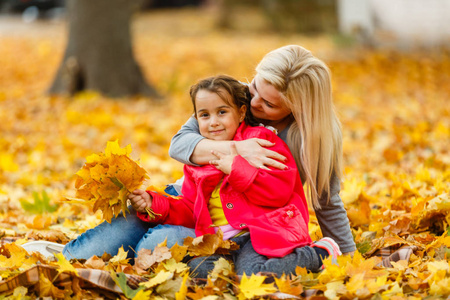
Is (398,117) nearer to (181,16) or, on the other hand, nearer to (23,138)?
(23,138)

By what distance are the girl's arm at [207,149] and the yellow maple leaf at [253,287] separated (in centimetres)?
49

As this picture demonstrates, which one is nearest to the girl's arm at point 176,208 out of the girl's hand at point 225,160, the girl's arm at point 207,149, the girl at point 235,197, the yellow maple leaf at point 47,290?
the girl at point 235,197

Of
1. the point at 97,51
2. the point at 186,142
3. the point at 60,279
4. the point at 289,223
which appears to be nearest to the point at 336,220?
the point at 289,223

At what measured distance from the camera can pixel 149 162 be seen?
16.9 ft

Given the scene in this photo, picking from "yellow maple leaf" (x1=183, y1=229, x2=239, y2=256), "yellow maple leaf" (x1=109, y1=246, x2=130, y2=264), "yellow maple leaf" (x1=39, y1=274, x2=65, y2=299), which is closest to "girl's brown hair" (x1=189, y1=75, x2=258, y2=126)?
"yellow maple leaf" (x1=183, y1=229, x2=239, y2=256)

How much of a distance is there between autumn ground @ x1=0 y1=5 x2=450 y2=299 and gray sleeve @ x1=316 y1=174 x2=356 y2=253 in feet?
0.53

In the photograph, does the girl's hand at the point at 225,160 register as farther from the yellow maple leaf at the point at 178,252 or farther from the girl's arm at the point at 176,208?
the yellow maple leaf at the point at 178,252

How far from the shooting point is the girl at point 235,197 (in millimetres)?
2393

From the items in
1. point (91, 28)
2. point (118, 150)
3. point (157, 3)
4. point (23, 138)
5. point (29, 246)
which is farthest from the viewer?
point (157, 3)

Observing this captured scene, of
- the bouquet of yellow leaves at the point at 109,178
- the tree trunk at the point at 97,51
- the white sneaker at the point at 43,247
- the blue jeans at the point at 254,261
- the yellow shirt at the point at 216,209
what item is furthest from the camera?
the tree trunk at the point at 97,51

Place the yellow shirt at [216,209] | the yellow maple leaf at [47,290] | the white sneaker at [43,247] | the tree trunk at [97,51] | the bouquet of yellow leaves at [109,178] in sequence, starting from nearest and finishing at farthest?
the yellow maple leaf at [47,290]
the bouquet of yellow leaves at [109,178]
the yellow shirt at [216,209]
the white sneaker at [43,247]
the tree trunk at [97,51]

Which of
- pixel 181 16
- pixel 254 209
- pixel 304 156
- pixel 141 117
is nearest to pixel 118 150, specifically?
pixel 254 209

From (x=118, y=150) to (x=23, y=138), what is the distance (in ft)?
12.9

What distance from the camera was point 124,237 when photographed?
8.58 feet
